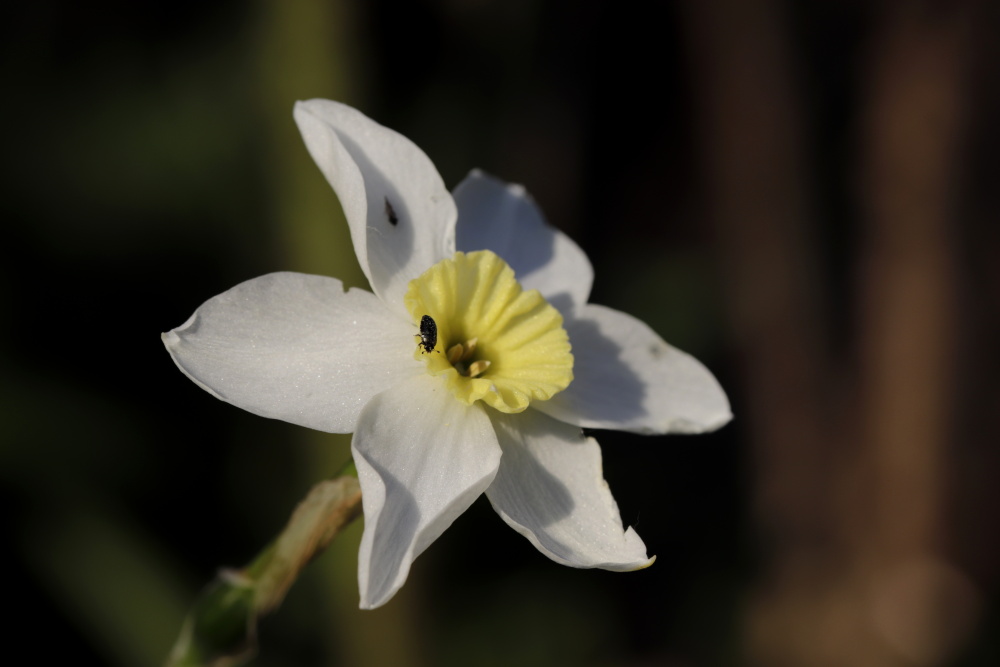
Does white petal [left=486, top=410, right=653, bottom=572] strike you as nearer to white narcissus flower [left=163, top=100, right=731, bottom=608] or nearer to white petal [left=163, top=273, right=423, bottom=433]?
white narcissus flower [left=163, top=100, right=731, bottom=608]

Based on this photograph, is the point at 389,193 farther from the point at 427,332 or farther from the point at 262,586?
the point at 262,586

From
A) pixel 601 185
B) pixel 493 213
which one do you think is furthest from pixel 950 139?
pixel 493 213

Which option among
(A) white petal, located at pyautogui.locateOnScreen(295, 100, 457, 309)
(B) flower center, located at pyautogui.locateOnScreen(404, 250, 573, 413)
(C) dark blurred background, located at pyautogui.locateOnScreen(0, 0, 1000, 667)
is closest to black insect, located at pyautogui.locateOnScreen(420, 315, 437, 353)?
(B) flower center, located at pyautogui.locateOnScreen(404, 250, 573, 413)

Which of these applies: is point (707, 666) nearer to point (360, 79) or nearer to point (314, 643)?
point (314, 643)

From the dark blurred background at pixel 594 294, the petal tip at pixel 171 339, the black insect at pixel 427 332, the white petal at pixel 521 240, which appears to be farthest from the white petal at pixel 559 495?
the dark blurred background at pixel 594 294

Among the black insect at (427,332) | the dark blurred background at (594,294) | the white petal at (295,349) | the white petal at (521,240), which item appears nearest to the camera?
the white petal at (295,349)

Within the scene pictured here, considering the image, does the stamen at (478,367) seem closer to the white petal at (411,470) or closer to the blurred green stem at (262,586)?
the white petal at (411,470)

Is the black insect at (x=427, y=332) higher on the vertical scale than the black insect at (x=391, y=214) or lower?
lower
